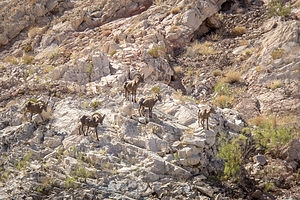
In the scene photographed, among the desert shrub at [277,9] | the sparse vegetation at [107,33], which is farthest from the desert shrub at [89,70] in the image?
the desert shrub at [277,9]

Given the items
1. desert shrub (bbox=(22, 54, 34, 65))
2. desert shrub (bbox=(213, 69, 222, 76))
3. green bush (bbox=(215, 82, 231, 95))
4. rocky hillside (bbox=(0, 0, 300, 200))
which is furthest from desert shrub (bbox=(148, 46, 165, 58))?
desert shrub (bbox=(22, 54, 34, 65))

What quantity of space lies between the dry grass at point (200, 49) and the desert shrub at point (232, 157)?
10.2 m

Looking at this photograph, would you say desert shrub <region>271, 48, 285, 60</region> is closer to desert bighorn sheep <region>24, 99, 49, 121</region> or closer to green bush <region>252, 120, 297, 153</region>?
green bush <region>252, 120, 297, 153</region>

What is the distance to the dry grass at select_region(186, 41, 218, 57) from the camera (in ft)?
72.2

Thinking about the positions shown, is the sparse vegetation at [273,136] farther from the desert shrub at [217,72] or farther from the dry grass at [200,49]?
the dry grass at [200,49]

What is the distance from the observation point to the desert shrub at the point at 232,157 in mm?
11836

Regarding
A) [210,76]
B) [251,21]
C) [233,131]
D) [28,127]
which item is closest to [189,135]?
[233,131]

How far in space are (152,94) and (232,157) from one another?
5501 mm

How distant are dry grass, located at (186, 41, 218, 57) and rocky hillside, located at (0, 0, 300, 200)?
7cm

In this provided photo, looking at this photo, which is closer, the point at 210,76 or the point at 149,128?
the point at 149,128

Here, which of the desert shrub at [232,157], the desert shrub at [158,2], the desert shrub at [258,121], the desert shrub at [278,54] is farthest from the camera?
the desert shrub at [158,2]

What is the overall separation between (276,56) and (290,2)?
8052 mm

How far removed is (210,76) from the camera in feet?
65.1

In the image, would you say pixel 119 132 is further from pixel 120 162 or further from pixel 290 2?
pixel 290 2
